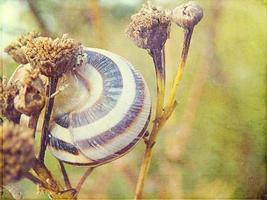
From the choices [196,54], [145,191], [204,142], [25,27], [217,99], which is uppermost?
[25,27]

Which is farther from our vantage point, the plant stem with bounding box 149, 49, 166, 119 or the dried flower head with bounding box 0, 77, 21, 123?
the plant stem with bounding box 149, 49, 166, 119

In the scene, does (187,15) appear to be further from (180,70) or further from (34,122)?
(34,122)

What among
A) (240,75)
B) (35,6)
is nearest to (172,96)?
(240,75)

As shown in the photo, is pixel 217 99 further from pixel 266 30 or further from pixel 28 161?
pixel 28 161

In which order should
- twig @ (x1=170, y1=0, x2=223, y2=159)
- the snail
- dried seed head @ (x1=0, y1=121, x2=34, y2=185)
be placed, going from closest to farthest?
dried seed head @ (x1=0, y1=121, x2=34, y2=185), the snail, twig @ (x1=170, y1=0, x2=223, y2=159)

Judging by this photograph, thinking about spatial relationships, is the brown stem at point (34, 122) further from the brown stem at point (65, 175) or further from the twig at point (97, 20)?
the twig at point (97, 20)

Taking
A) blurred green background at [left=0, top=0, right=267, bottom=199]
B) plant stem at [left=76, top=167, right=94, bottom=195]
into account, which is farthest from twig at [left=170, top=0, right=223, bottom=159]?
plant stem at [left=76, top=167, right=94, bottom=195]

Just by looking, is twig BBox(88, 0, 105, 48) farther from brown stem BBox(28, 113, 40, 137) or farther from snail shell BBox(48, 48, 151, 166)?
brown stem BBox(28, 113, 40, 137)
